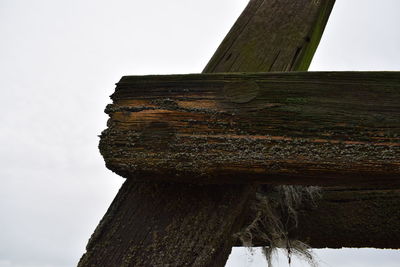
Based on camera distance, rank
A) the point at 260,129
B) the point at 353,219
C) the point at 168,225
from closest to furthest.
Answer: the point at 260,129 < the point at 168,225 < the point at 353,219

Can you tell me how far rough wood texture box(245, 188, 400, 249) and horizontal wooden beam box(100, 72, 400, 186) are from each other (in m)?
0.59

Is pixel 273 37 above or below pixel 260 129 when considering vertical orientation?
above

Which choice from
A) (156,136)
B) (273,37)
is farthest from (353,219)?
(156,136)

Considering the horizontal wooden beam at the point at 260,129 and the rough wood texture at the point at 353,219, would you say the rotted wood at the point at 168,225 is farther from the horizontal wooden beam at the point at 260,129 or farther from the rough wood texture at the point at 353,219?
the rough wood texture at the point at 353,219

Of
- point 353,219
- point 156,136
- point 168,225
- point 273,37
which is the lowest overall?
point 168,225

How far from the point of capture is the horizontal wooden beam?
1.15 m

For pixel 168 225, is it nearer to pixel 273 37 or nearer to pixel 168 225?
pixel 168 225

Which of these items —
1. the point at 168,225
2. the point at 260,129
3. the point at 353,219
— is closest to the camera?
the point at 260,129

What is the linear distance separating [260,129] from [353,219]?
0.82 metres

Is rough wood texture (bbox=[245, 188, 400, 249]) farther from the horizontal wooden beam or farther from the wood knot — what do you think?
the wood knot

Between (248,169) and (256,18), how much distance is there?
0.88 metres

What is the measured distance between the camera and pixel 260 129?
1.19 m

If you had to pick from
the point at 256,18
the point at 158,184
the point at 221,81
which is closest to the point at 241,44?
the point at 256,18

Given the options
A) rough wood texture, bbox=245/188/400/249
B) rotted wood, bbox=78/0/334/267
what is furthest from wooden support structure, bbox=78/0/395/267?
rough wood texture, bbox=245/188/400/249
